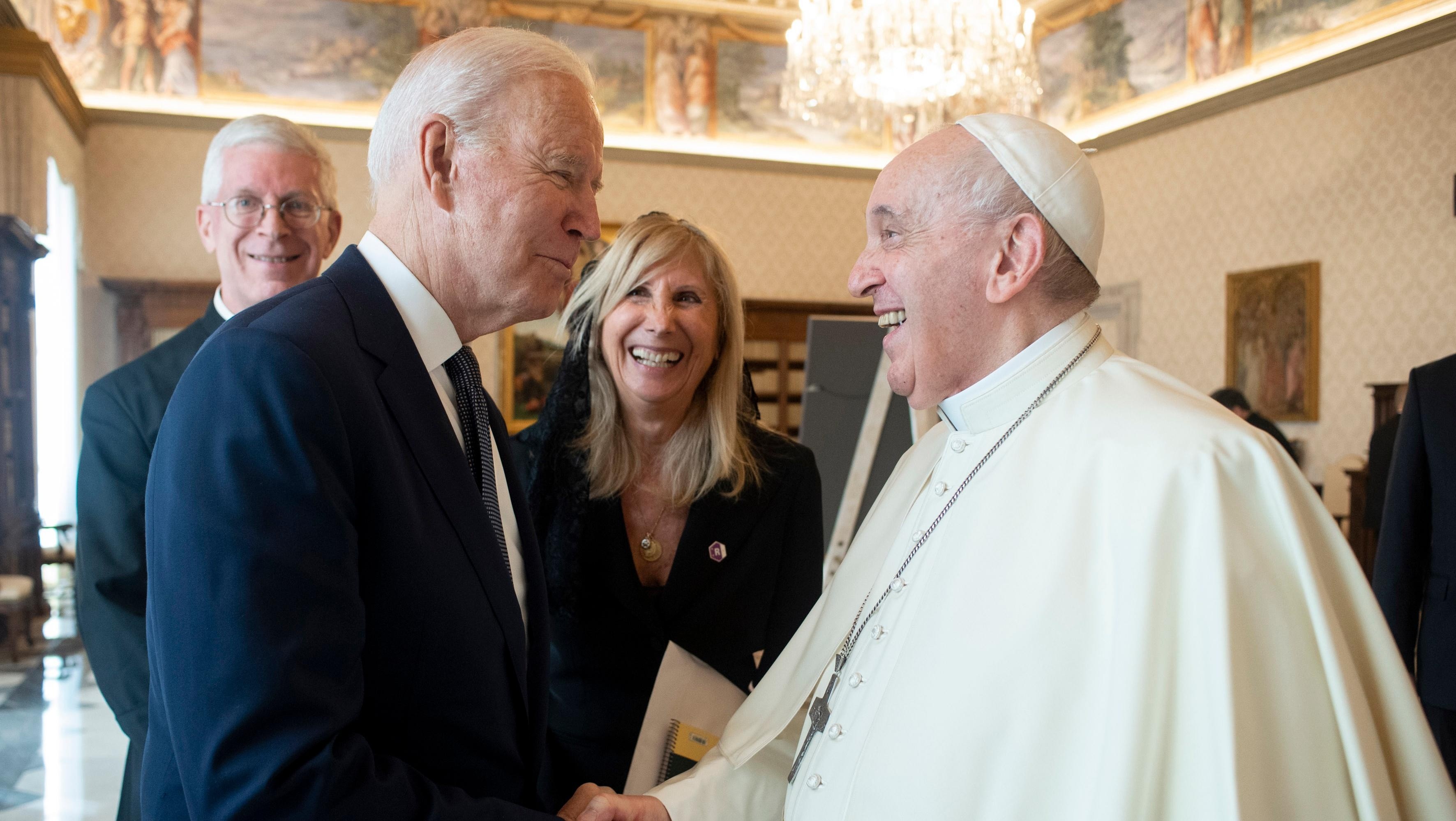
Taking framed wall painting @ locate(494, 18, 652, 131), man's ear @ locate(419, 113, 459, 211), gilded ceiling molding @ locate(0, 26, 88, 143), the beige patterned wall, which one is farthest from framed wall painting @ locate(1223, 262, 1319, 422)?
gilded ceiling molding @ locate(0, 26, 88, 143)

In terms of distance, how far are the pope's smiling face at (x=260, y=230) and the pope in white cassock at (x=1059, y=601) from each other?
4.87 feet

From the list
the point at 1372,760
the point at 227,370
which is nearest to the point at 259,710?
the point at 227,370

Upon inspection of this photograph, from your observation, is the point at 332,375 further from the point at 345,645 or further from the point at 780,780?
the point at 780,780

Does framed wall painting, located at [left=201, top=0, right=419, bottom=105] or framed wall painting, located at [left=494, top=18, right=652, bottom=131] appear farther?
framed wall painting, located at [left=494, top=18, right=652, bottom=131]

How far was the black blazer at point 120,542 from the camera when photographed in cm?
209

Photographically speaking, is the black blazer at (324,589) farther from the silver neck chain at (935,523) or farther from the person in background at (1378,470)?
the person in background at (1378,470)

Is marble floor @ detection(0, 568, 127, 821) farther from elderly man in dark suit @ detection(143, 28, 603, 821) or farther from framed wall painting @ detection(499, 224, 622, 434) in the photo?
framed wall painting @ detection(499, 224, 622, 434)

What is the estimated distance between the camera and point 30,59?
8.38 meters

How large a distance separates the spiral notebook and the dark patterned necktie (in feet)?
2.37

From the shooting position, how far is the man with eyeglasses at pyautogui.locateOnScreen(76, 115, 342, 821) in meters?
2.10

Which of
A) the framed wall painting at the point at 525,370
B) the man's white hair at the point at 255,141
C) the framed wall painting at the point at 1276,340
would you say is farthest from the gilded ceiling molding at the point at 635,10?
the man's white hair at the point at 255,141

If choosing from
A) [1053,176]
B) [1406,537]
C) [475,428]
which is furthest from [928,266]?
[1406,537]

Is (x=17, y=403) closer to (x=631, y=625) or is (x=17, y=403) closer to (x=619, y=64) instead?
(x=631, y=625)

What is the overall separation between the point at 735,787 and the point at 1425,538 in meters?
2.80
